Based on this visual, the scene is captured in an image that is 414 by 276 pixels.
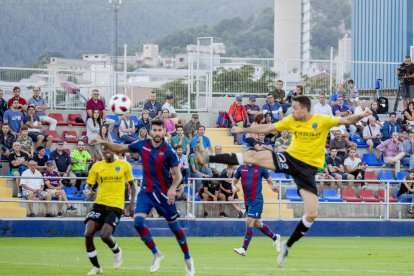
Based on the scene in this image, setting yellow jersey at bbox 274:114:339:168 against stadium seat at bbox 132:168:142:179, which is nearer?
yellow jersey at bbox 274:114:339:168

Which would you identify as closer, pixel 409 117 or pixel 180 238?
pixel 180 238

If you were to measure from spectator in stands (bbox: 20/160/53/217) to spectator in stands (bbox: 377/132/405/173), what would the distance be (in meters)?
10.8

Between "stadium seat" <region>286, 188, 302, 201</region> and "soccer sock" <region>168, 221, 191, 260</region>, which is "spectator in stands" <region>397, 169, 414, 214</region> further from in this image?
"soccer sock" <region>168, 221, 191, 260</region>

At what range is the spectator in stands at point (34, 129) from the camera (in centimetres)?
3105

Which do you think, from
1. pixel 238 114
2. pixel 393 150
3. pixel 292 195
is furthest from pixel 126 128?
pixel 393 150

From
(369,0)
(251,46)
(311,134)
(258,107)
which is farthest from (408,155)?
(251,46)

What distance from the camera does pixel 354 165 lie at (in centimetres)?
3225

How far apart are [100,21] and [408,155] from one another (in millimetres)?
131938

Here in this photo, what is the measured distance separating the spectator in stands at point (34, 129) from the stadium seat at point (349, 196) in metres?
8.55

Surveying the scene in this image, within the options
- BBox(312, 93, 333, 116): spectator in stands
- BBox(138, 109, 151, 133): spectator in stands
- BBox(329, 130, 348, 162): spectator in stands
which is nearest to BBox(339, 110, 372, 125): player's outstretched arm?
BBox(138, 109, 151, 133): spectator in stands

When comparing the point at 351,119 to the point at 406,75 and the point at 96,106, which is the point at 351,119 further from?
the point at 406,75

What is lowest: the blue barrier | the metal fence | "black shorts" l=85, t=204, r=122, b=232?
the blue barrier

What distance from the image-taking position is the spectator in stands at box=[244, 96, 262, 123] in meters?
33.8

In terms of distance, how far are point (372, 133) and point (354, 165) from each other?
7.59ft
